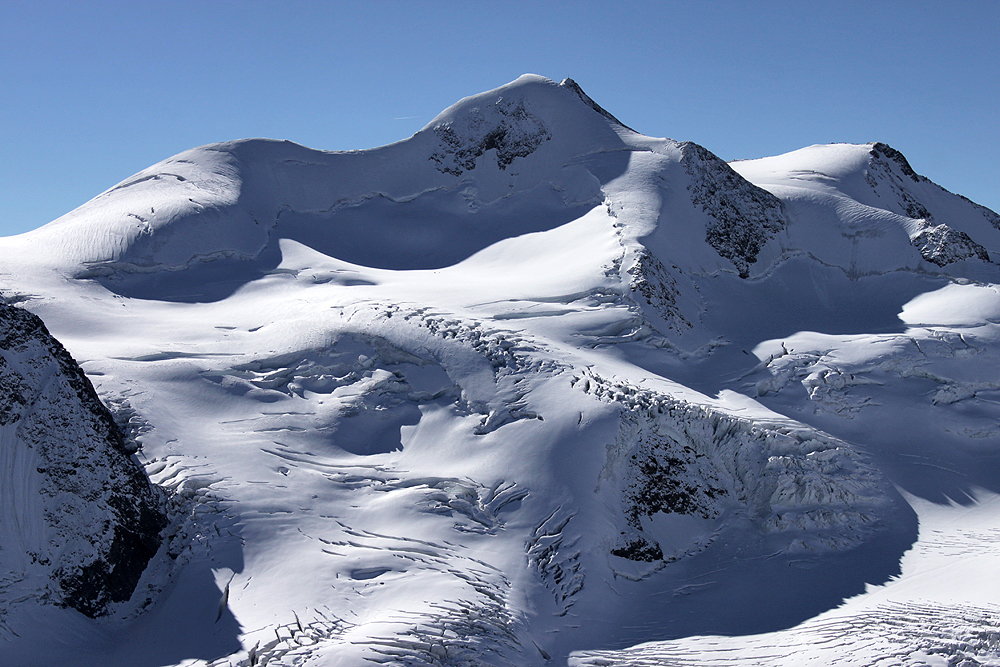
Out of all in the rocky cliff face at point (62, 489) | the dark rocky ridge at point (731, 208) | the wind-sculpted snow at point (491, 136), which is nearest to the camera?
the rocky cliff face at point (62, 489)

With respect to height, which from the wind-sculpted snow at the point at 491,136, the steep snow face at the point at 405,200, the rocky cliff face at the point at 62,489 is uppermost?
the wind-sculpted snow at the point at 491,136

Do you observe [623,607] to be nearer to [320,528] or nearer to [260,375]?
[320,528]

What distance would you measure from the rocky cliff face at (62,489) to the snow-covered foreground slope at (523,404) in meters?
0.36

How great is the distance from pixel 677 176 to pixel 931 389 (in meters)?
9.07

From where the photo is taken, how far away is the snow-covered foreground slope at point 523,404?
9.34 m

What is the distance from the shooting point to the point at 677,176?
805 inches

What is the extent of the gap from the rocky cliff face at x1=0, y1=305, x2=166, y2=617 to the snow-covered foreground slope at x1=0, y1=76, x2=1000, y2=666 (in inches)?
14.0

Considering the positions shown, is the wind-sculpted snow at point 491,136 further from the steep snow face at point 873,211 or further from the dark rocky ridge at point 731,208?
the steep snow face at point 873,211

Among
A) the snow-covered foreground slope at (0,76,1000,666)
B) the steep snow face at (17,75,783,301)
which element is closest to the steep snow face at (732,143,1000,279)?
the snow-covered foreground slope at (0,76,1000,666)

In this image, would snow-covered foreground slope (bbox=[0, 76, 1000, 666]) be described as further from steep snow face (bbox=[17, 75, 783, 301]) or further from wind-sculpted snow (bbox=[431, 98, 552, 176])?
wind-sculpted snow (bbox=[431, 98, 552, 176])

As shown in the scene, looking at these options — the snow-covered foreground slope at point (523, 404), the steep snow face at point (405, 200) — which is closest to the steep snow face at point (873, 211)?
the snow-covered foreground slope at point (523, 404)

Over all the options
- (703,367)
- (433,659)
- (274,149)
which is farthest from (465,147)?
(433,659)

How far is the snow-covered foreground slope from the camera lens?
9336 mm

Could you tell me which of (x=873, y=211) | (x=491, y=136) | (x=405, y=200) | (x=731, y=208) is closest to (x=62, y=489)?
(x=405, y=200)
